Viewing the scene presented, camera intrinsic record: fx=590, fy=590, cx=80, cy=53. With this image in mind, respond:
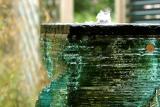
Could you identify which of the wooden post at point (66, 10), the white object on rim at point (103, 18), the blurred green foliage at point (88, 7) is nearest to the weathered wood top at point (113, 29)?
the white object on rim at point (103, 18)

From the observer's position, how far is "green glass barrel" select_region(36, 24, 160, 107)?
1.31 meters

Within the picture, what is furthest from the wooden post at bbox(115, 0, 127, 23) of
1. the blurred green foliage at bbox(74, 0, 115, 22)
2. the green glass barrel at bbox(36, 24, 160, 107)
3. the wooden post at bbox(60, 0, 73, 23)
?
the green glass barrel at bbox(36, 24, 160, 107)

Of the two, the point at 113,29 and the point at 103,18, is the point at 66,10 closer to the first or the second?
the point at 103,18

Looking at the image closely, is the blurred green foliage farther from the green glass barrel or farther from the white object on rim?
the green glass barrel

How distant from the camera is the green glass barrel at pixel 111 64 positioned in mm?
1306

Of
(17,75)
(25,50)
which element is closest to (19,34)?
(25,50)

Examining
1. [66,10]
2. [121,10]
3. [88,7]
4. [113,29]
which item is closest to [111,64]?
[113,29]

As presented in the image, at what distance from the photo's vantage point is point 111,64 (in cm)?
131

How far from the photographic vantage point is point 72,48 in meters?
1.33

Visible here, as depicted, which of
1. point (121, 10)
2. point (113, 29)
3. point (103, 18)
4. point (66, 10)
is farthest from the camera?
point (66, 10)

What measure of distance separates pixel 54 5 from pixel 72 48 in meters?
5.32

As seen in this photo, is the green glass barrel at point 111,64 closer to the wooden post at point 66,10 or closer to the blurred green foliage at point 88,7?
the wooden post at point 66,10

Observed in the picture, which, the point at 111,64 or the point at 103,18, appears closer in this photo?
the point at 111,64

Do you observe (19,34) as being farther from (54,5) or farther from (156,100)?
(156,100)
